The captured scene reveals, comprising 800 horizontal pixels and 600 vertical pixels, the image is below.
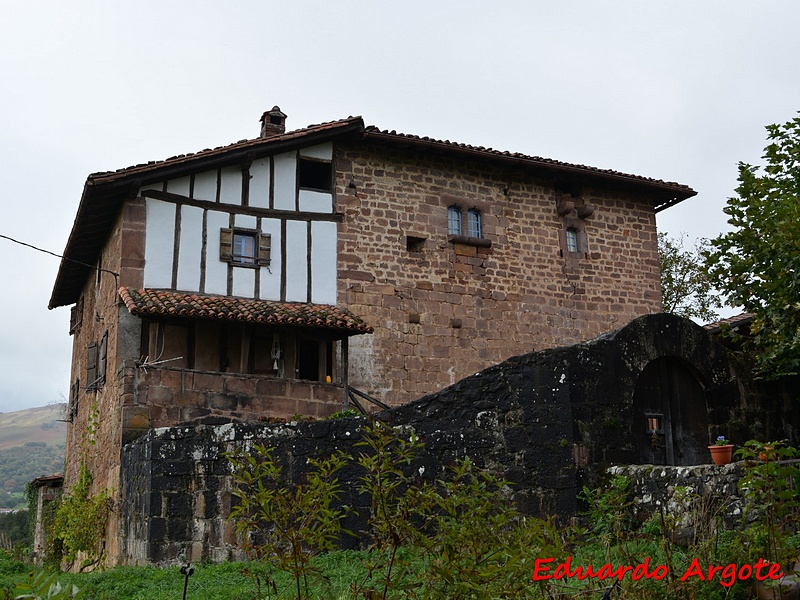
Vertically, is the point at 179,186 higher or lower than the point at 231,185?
lower

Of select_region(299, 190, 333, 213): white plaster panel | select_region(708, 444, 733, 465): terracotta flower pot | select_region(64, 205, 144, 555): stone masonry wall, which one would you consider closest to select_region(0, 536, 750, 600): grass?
select_region(708, 444, 733, 465): terracotta flower pot

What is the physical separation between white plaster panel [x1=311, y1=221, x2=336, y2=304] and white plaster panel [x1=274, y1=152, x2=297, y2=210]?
0.65m

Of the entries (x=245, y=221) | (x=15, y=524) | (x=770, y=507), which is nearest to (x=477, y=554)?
(x=770, y=507)

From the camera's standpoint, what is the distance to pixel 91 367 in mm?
17672

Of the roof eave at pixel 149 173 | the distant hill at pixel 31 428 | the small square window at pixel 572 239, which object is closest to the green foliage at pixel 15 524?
the roof eave at pixel 149 173

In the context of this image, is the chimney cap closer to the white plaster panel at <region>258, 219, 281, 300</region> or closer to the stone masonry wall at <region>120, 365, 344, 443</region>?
the white plaster panel at <region>258, 219, 281, 300</region>

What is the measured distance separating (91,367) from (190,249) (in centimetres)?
386

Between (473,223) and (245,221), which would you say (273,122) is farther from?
(473,223)

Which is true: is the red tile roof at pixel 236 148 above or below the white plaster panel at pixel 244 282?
above

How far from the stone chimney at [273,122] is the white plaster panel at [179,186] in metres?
3.00

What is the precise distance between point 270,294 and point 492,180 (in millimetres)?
5465

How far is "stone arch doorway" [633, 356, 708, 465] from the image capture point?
34.5 feet

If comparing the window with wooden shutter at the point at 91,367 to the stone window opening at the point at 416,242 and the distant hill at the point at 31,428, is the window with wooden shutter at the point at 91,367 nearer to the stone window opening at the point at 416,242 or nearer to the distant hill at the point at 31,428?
the stone window opening at the point at 416,242

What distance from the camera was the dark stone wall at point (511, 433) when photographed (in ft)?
32.1
